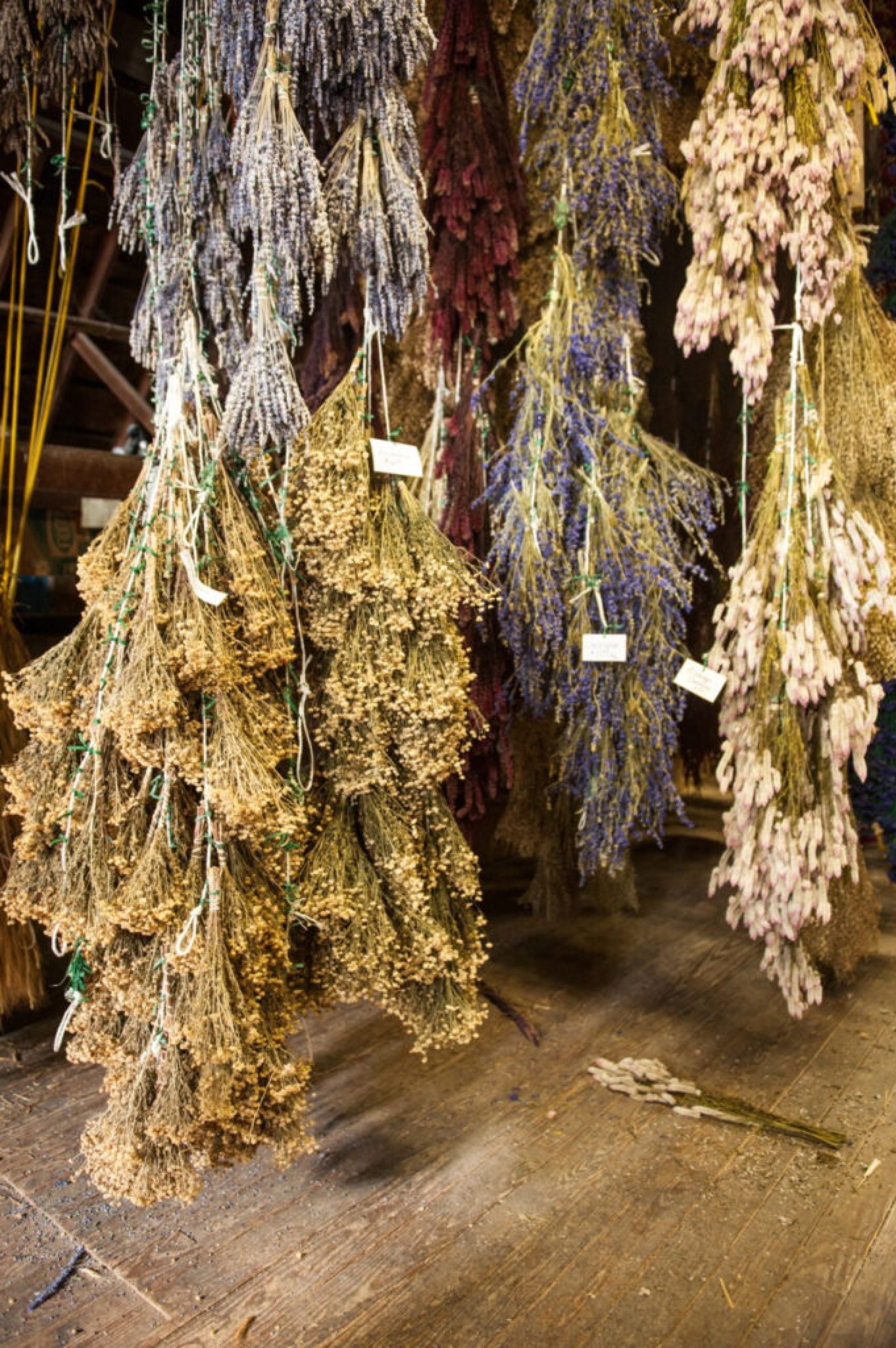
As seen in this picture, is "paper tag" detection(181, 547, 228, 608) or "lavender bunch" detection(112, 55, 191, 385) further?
"lavender bunch" detection(112, 55, 191, 385)

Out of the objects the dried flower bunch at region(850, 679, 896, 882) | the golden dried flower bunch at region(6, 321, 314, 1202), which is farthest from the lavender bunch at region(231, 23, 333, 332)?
the dried flower bunch at region(850, 679, 896, 882)

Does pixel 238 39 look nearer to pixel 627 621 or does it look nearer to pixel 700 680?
pixel 627 621

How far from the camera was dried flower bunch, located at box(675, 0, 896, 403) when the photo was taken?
6.98 ft

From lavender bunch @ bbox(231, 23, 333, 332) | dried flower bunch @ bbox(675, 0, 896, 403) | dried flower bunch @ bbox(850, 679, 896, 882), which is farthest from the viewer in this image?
dried flower bunch @ bbox(850, 679, 896, 882)

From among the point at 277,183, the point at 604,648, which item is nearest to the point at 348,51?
the point at 277,183

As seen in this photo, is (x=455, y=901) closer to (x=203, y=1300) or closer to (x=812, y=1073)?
(x=203, y=1300)

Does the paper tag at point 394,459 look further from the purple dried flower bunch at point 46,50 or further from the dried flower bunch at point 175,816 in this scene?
the purple dried flower bunch at point 46,50

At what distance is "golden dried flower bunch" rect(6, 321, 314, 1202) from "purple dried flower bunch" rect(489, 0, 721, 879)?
769 mm

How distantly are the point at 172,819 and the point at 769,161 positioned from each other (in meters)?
1.75

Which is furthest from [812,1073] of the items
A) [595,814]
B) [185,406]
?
[185,406]

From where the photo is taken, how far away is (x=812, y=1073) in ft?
8.10

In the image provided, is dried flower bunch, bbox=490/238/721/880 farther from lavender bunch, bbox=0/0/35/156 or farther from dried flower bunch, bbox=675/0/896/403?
lavender bunch, bbox=0/0/35/156

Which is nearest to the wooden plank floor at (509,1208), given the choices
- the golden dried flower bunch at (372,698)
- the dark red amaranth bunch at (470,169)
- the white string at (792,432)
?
the golden dried flower bunch at (372,698)

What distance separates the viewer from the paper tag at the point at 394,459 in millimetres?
1982
